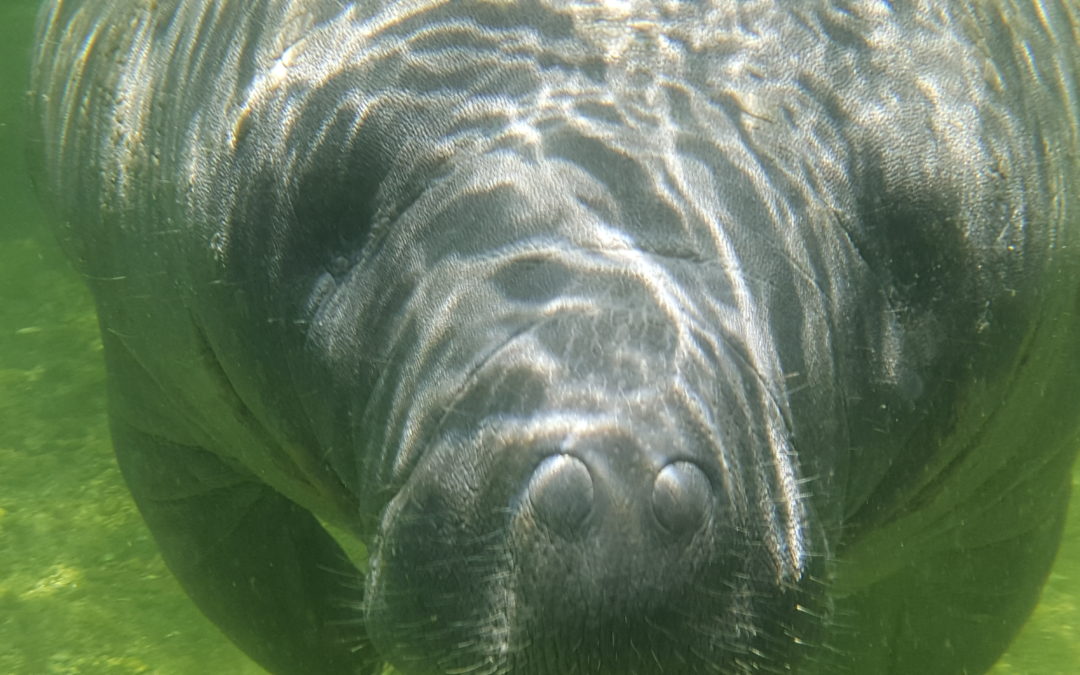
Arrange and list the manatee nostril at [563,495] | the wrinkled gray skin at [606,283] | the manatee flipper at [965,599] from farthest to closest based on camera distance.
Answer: the manatee flipper at [965,599], the wrinkled gray skin at [606,283], the manatee nostril at [563,495]

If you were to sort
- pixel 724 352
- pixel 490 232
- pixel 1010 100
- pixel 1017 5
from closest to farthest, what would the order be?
pixel 724 352 → pixel 490 232 → pixel 1010 100 → pixel 1017 5

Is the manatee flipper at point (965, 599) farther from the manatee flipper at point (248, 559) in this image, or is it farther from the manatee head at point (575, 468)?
the manatee head at point (575, 468)

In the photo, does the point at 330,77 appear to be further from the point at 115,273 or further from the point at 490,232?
the point at 115,273

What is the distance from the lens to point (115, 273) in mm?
3779

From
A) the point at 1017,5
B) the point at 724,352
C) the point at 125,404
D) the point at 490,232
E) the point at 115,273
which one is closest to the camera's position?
the point at 724,352

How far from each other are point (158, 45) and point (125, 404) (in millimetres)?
1615

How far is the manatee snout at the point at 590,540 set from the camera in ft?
5.73

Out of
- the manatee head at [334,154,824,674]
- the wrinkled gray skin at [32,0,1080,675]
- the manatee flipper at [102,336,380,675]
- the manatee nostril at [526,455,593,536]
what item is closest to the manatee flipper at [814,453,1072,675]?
the wrinkled gray skin at [32,0,1080,675]

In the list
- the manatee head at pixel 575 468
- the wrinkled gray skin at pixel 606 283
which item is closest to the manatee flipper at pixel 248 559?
the wrinkled gray skin at pixel 606 283

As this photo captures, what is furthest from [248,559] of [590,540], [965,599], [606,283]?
[590,540]

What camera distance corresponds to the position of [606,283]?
1981 mm

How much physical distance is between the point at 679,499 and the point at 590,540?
14 cm

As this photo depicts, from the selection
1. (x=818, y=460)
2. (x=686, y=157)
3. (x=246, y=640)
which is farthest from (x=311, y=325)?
(x=246, y=640)

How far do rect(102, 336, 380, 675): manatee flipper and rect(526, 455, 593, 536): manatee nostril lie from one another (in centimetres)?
297
